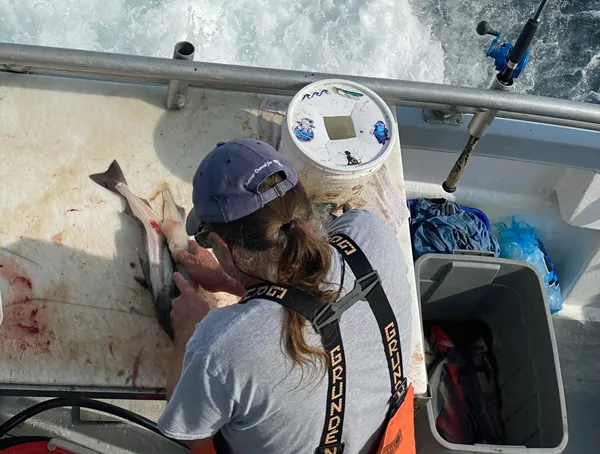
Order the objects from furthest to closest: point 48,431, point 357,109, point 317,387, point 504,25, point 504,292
Result: point 504,25, point 504,292, point 48,431, point 357,109, point 317,387

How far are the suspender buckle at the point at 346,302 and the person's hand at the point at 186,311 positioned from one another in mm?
603

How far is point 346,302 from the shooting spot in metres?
1.53

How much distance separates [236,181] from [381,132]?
2.69 feet

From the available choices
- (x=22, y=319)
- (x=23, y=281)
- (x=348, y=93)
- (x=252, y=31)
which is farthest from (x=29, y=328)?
(x=252, y=31)

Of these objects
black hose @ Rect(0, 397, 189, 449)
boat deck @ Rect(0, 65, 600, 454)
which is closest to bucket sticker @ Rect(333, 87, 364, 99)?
boat deck @ Rect(0, 65, 600, 454)

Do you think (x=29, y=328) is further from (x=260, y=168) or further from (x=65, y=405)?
(x=260, y=168)

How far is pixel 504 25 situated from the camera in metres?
5.31

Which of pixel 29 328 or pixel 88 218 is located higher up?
pixel 88 218

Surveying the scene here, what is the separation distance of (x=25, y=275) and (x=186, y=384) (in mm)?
839

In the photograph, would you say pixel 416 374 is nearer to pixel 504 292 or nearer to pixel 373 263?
pixel 373 263

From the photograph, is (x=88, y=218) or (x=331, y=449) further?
(x=88, y=218)

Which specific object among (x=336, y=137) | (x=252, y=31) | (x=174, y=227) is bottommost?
(x=252, y=31)

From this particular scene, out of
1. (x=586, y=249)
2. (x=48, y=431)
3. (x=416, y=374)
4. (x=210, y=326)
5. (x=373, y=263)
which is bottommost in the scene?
(x=48, y=431)

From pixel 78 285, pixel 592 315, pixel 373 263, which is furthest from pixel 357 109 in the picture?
pixel 592 315
